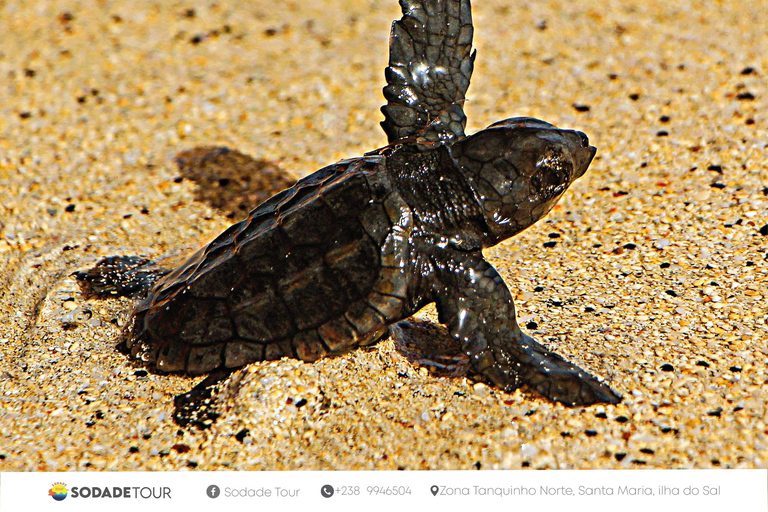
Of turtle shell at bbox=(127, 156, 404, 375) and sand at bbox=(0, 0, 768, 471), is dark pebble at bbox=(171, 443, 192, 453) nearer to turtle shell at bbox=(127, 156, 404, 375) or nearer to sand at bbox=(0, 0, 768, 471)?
sand at bbox=(0, 0, 768, 471)

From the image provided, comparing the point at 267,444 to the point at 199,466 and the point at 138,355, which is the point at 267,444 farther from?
the point at 138,355

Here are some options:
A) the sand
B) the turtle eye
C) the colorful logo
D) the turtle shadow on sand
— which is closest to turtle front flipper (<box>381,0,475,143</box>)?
the turtle eye

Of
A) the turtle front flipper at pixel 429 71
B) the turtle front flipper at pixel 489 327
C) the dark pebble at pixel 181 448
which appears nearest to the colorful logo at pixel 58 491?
the dark pebble at pixel 181 448

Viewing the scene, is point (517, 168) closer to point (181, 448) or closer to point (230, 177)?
point (181, 448)

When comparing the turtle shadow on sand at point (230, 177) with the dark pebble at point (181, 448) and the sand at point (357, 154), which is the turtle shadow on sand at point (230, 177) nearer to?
the sand at point (357, 154)

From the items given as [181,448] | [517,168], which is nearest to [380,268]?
[517,168]
